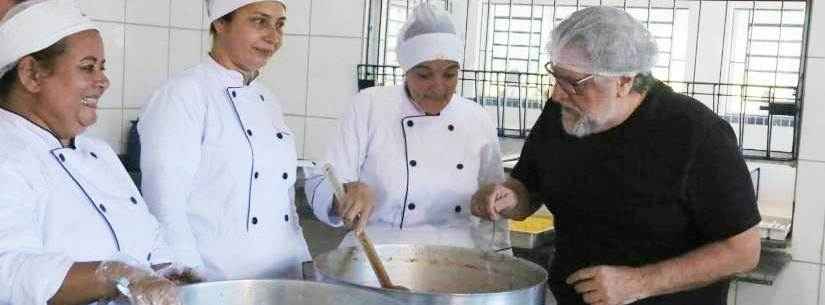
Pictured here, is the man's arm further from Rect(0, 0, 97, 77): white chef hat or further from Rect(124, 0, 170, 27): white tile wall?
Rect(124, 0, 170, 27): white tile wall

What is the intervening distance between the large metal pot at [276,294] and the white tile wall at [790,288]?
5.40 feet

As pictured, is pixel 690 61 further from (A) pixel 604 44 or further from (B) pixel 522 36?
(A) pixel 604 44

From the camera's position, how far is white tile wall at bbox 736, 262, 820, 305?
2.45m

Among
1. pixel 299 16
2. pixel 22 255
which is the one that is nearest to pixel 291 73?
pixel 299 16

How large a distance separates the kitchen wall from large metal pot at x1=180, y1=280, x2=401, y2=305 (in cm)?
165

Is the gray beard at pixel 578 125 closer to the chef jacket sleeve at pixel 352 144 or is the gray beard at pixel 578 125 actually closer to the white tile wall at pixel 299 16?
the chef jacket sleeve at pixel 352 144

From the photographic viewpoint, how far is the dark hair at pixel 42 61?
1263mm

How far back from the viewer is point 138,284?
1.09 meters

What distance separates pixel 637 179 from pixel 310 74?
5.57ft

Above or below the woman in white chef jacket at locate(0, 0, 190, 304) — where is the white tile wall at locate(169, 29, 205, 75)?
above

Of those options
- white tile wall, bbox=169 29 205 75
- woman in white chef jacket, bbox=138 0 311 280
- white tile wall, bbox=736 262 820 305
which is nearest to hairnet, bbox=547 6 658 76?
woman in white chef jacket, bbox=138 0 311 280

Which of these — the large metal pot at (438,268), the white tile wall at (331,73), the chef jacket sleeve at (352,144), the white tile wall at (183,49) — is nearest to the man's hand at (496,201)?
the large metal pot at (438,268)

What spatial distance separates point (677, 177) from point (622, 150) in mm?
101

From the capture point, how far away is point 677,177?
4.87 feet
